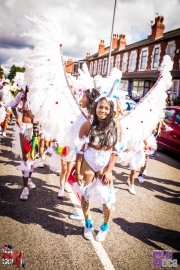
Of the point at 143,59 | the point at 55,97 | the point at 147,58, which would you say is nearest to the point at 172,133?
the point at 55,97

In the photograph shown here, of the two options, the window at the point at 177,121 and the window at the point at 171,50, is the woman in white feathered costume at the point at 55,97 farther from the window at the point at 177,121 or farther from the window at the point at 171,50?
the window at the point at 171,50

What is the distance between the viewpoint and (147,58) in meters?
22.2

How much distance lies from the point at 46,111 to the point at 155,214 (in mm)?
2569

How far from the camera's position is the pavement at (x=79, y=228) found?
226 centimetres

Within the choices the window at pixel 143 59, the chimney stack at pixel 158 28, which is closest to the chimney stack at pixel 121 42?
the window at pixel 143 59

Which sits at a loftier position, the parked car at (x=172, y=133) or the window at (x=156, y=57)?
the window at (x=156, y=57)

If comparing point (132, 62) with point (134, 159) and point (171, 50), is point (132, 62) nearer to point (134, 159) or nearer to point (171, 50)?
point (171, 50)

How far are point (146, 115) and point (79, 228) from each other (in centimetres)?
190

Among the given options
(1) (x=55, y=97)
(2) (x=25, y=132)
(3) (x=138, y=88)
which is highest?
(3) (x=138, y=88)

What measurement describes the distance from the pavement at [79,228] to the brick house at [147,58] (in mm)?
16020

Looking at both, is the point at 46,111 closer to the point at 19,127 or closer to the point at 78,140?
the point at 78,140

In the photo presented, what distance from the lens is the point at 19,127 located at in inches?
131

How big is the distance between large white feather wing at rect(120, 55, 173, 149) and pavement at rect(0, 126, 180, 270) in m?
1.30

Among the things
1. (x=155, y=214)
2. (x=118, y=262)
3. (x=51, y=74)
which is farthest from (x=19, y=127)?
(x=155, y=214)
